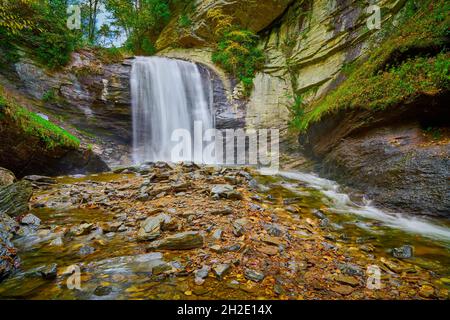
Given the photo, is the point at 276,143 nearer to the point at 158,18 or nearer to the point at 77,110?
the point at 77,110

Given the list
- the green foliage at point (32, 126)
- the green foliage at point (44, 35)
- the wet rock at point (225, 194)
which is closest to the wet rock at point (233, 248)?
the wet rock at point (225, 194)

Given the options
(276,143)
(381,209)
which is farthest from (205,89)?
(381,209)

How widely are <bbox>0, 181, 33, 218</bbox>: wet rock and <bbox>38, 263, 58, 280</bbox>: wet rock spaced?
1.84 metres

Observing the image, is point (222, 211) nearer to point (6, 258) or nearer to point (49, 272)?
point (49, 272)

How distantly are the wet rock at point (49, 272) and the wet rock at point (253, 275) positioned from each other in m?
1.69

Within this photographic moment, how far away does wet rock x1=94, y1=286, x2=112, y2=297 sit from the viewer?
1843 millimetres

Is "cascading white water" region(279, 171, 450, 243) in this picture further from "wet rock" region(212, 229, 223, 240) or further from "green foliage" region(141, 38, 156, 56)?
"green foliage" region(141, 38, 156, 56)

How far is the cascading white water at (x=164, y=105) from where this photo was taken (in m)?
12.0

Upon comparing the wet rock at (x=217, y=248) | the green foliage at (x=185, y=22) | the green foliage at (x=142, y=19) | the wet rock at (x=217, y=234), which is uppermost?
the green foliage at (x=142, y=19)

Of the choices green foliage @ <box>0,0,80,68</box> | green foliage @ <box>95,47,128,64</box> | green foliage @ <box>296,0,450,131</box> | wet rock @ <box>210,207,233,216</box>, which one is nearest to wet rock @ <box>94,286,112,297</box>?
wet rock @ <box>210,207,233,216</box>

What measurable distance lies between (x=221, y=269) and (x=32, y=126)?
6.89 m

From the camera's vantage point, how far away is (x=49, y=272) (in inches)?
80.6

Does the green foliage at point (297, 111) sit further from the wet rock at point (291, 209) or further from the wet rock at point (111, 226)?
the wet rock at point (111, 226)

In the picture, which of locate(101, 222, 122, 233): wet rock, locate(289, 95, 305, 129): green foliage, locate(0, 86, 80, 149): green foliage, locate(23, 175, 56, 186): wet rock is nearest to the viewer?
locate(101, 222, 122, 233): wet rock
